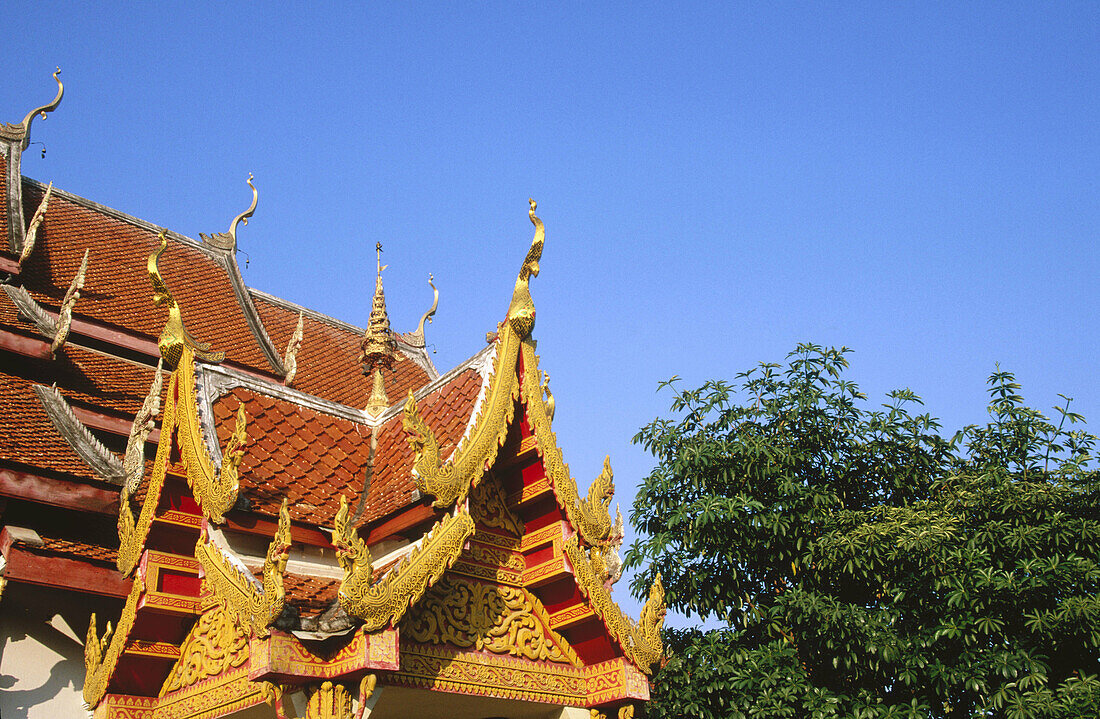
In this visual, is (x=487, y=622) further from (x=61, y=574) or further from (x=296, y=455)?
(x=61, y=574)

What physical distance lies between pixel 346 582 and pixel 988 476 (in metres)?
6.60

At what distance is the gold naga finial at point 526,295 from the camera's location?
25.8 feet

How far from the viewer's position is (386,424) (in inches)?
349

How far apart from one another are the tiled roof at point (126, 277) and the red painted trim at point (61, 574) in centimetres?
508

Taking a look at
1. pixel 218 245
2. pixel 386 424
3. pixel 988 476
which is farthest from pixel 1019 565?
pixel 218 245

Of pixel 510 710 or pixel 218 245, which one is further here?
pixel 218 245

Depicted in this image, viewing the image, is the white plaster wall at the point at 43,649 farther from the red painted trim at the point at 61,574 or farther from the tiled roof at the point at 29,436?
the tiled roof at the point at 29,436

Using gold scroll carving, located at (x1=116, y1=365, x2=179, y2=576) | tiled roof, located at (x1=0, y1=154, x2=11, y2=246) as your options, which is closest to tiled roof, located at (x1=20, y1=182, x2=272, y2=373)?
tiled roof, located at (x1=0, y1=154, x2=11, y2=246)

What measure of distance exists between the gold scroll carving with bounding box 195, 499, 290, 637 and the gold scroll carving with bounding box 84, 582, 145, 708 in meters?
0.89

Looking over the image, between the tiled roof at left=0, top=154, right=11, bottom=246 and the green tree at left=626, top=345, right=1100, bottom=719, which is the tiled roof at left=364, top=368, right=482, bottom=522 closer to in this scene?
the green tree at left=626, top=345, right=1100, bottom=719

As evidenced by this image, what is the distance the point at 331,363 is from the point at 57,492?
8.27 metres

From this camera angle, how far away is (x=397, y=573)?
251 inches

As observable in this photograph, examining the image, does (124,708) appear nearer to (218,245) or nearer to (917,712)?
(917,712)

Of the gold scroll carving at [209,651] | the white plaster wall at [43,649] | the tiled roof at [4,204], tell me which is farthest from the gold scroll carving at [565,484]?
the tiled roof at [4,204]
